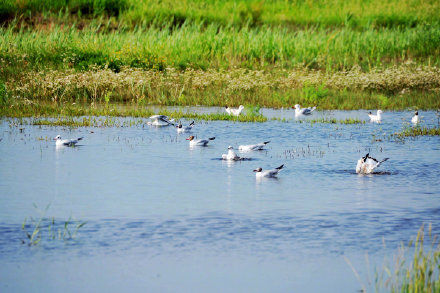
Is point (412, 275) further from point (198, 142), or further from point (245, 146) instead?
point (198, 142)

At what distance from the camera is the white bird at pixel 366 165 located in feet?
45.0

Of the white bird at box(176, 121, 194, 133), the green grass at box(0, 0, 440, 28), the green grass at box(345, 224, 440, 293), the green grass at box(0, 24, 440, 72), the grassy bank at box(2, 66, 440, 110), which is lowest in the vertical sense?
the green grass at box(345, 224, 440, 293)

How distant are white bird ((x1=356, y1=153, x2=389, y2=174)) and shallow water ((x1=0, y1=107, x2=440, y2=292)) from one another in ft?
0.54

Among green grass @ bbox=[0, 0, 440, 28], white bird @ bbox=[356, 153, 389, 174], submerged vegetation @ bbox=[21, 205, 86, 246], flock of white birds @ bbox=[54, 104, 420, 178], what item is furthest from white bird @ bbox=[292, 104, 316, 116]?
green grass @ bbox=[0, 0, 440, 28]

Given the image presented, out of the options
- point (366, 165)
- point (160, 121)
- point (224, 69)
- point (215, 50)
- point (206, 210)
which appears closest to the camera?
point (206, 210)

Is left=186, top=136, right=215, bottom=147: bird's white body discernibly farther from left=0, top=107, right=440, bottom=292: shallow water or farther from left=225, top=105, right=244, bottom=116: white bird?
left=225, top=105, right=244, bottom=116: white bird

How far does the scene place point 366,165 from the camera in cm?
1380

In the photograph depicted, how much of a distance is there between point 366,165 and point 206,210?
4026 mm

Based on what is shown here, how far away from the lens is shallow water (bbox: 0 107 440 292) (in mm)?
8094

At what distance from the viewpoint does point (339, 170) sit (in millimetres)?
14258

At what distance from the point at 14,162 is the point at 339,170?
6.03 m

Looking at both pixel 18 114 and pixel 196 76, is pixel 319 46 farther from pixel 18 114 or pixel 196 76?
pixel 18 114

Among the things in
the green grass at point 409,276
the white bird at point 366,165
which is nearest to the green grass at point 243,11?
the white bird at point 366,165

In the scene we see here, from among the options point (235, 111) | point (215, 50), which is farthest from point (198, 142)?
point (215, 50)
